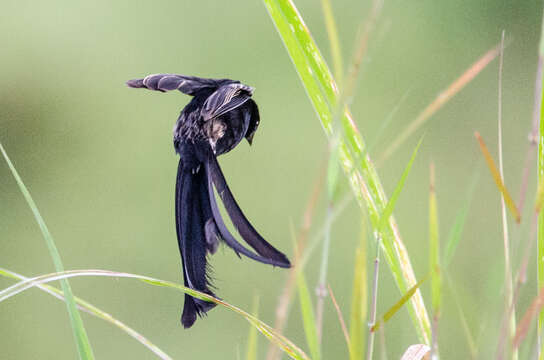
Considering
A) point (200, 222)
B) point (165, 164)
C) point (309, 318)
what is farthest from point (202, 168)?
point (165, 164)

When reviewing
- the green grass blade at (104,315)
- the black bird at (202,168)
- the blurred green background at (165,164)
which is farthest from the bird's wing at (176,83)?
the blurred green background at (165,164)

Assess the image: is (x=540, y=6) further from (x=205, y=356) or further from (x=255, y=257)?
(x=255, y=257)

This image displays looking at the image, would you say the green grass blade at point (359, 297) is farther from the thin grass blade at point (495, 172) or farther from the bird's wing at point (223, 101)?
the bird's wing at point (223, 101)

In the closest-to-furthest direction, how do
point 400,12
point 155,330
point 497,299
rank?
point 497,299
point 155,330
point 400,12

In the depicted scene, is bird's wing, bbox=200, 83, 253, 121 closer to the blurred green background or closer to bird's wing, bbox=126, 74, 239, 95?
bird's wing, bbox=126, 74, 239, 95

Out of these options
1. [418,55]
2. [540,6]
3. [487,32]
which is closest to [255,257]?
[418,55]

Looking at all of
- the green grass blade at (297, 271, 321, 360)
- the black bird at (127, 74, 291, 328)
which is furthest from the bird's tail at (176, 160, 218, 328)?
the green grass blade at (297, 271, 321, 360)

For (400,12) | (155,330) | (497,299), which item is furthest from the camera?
(400,12)
